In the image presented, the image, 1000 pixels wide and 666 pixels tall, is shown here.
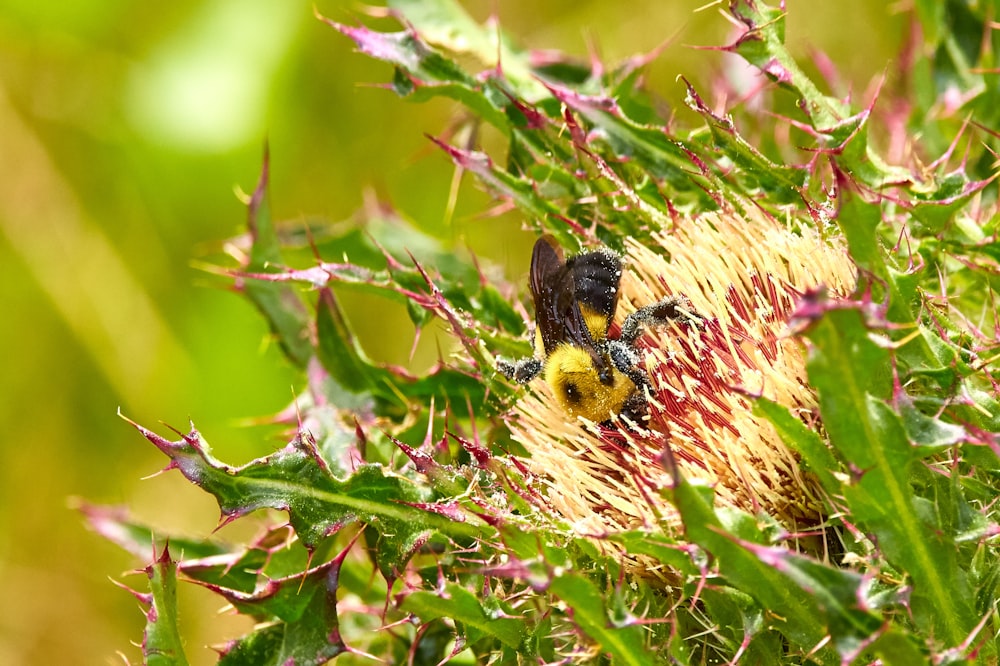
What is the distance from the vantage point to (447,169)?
3875mm

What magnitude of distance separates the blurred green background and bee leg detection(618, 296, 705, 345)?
188 centimetres

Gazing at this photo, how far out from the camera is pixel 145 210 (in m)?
3.83

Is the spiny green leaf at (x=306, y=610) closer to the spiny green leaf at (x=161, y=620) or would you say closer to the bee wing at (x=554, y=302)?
the spiny green leaf at (x=161, y=620)

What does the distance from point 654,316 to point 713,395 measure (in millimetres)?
206

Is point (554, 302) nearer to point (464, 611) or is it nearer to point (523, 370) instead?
point (523, 370)

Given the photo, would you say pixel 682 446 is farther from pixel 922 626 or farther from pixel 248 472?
pixel 248 472

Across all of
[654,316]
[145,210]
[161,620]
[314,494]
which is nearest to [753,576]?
[654,316]

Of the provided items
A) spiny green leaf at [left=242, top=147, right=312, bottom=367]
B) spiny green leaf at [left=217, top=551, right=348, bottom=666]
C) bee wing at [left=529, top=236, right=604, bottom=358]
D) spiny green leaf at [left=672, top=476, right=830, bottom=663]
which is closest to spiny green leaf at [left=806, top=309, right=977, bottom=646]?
spiny green leaf at [left=672, top=476, right=830, bottom=663]

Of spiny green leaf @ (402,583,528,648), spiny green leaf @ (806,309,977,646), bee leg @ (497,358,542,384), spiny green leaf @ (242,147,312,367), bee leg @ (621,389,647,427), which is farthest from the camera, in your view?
spiny green leaf @ (242,147,312,367)

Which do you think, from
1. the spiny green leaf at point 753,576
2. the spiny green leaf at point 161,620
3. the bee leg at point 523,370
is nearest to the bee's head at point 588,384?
the bee leg at point 523,370

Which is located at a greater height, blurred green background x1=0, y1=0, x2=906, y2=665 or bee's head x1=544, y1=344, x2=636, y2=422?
bee's head x1=544, y1=344, x2=636, y2=422

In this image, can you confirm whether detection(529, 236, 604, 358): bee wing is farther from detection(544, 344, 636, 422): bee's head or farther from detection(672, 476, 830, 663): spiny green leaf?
detection(672, 476, 830, 663): spiny green leaf

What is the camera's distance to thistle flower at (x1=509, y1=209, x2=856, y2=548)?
158 centimetres

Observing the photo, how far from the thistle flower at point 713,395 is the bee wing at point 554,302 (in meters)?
0.12
